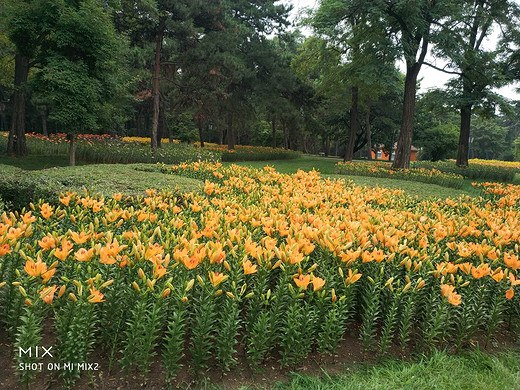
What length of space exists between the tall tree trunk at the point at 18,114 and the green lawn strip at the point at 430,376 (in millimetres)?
16127

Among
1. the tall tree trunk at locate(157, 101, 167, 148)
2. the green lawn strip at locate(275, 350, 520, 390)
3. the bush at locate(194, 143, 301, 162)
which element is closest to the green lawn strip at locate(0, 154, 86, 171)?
the tall tree trunk at locate(157, 101, 167, 148)

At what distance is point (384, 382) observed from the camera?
7.16 feet

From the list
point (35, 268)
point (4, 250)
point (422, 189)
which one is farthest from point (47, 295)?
point (422, 189)

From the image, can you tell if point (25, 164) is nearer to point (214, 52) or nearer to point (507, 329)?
point (214, 52)

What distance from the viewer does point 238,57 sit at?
65.0 ft

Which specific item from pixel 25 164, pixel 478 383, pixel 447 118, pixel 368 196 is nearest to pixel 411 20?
pixel 368 196

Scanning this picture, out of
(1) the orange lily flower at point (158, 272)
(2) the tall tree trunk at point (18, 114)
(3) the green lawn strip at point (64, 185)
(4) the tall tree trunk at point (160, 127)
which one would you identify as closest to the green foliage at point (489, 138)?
(4) the tall tree trunk at point (160, 127)

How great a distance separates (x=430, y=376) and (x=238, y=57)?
20.0m

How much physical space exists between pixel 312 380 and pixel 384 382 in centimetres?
46

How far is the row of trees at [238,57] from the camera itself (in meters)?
10.5

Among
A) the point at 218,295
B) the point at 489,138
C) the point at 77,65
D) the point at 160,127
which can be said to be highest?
the point at 489,138

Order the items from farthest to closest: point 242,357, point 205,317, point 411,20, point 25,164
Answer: point 411,20 < point 25,164 < point 242,357 < point 205,317

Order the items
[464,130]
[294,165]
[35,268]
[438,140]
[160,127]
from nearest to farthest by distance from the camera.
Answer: [35,268]
[464,130]
[160,127]
[294,165]
[438,140]

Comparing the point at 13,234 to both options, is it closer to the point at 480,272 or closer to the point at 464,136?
the point at 480,272
